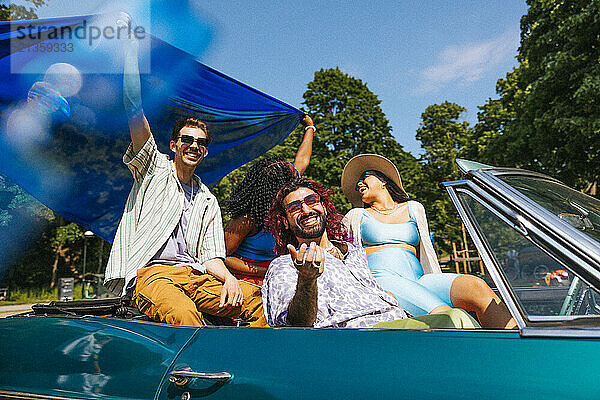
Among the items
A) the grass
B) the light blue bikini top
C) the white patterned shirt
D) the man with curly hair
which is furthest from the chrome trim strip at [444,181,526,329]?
the grass

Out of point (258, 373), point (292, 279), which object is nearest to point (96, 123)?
point (292, 279)

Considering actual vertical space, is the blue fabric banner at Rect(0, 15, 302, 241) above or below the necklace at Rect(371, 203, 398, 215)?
above

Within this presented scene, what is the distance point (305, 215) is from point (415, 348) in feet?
4.04

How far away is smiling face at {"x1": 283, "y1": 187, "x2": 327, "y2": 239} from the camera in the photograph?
2.44 m

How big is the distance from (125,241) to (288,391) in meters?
1.64

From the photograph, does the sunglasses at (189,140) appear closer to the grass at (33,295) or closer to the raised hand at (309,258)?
the raised hand at (309,258)

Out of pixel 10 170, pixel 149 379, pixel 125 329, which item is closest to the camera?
pixel 149 379

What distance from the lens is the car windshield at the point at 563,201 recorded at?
4.89 feet

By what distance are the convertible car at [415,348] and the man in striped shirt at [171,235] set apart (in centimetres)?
48

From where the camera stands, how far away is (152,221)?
2527 millimetres

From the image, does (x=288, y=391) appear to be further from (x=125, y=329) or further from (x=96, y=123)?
(x=96, y=123)

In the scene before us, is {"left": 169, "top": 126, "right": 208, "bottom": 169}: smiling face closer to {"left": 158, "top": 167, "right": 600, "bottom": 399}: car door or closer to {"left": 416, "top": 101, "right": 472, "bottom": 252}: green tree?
{"left": 158, "top": 167, "right": 600, "bottom": 399}: car door

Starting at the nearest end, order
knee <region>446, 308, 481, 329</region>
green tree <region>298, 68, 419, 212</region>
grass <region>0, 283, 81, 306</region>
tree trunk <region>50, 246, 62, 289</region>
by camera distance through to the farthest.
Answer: knee <region>446, 308, 481, 329</region>
grass <region>0, 283, 81, 306</region>
green tree <region>298, 68, 419, 212</region>
tree trunk <region>50, 246, 62, 289</region>

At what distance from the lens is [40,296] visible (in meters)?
20.7
